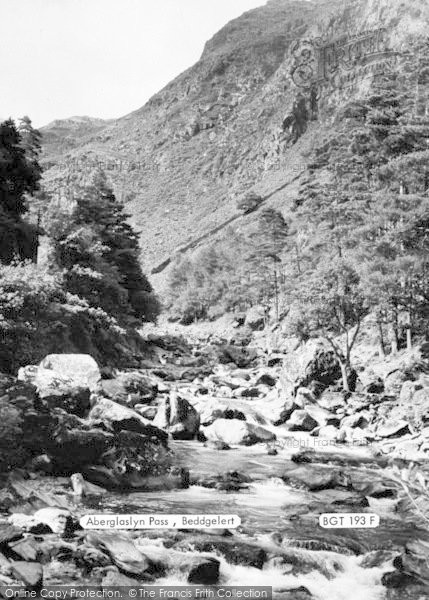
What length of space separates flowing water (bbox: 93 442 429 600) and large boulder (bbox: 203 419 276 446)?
9.12 ft

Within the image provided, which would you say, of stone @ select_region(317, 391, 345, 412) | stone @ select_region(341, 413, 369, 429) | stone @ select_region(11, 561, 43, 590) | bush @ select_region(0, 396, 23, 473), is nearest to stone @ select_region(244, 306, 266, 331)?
stone @ select_region(317, 391, 345, 412)

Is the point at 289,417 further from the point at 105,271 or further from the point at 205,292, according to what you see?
the point at 205,292

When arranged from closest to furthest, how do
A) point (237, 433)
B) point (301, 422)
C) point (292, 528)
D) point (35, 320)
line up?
point (292, 528) → point (35, 320) → point (237, 433) → point (301, 422)

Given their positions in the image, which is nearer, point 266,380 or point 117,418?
point 117,418

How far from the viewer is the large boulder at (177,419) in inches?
778

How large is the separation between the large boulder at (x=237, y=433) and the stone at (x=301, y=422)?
1999 millimetres

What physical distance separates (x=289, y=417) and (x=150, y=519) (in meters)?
13.4

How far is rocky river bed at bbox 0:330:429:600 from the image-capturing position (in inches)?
351

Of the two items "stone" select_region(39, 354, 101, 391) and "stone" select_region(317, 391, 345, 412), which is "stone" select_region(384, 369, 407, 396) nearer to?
"stone" select_region(317, 391, 345, 412)

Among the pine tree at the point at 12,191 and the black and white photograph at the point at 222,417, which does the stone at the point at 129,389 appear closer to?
the black and white photograph at the point at 222,417

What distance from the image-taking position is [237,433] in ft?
66.6

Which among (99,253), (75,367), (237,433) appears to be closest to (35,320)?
(75,367)

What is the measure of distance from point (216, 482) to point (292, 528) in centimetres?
343

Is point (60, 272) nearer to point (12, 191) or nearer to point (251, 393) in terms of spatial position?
point (12, 191)
